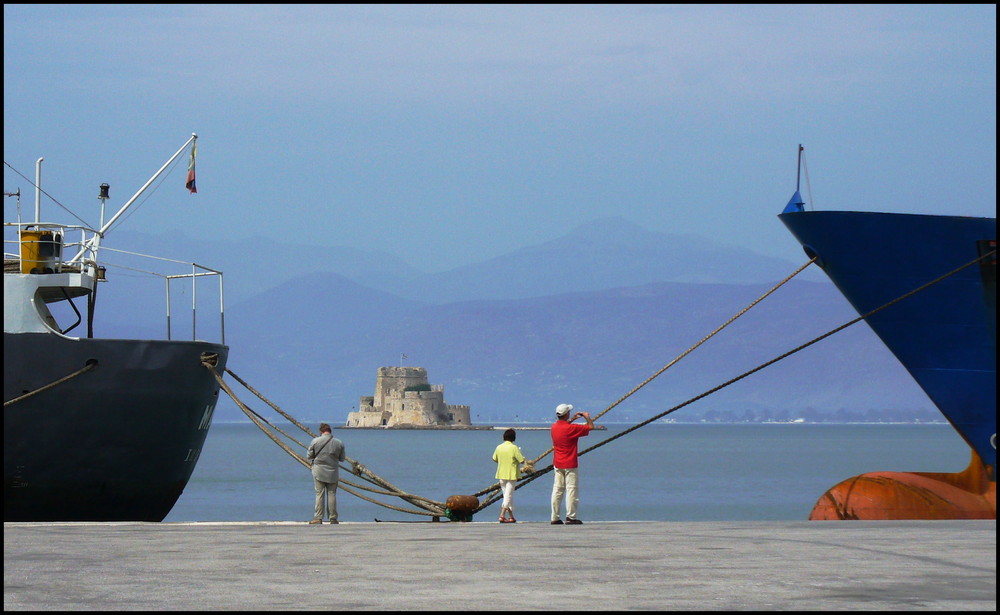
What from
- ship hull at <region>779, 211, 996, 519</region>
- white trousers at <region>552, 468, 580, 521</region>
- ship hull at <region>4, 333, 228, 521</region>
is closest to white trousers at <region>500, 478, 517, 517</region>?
white trousers at <region>552, 468, 580, 521</region>

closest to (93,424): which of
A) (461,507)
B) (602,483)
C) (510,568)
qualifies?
(461,507)

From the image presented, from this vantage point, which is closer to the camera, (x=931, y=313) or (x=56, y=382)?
(x=931, y=313)

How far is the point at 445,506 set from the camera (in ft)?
59.7

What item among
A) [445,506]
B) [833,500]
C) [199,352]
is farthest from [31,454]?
[833,500]

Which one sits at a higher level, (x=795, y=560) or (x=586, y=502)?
(x=795, y=560)

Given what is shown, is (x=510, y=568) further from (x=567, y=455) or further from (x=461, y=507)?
(x=461, y=507)

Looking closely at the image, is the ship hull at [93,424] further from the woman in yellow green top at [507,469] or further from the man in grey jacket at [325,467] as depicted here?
the woman in yellow green top at [507,469]

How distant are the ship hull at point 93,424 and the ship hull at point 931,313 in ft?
34.1

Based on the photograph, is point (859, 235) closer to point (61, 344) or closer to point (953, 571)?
point (953, 571)

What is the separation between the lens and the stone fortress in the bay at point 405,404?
586ft

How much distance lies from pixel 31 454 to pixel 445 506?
22.6 feet

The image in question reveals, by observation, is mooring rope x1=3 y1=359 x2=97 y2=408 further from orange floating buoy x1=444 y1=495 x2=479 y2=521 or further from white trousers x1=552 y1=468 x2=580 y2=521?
white trousers x1=552 y1=468 x2=580 y2=521

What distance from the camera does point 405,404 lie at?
17925cm

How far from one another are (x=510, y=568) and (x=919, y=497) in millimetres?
10169
